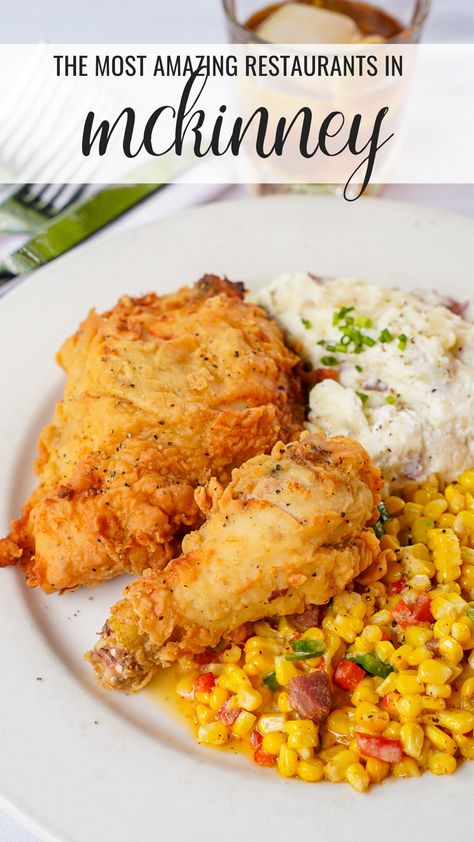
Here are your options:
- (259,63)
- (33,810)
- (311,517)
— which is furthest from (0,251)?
(33,810)

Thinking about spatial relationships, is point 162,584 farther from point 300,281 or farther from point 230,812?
point 300,281

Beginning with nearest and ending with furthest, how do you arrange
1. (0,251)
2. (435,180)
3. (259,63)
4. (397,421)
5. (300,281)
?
(397,421)
(300,281)
(259,63)
(0,251)
(435,180)

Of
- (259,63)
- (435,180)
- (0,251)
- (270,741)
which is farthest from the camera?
(435,180)

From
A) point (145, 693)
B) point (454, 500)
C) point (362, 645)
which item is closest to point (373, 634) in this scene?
point (362, 645)

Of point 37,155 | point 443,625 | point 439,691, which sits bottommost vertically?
point 439,691

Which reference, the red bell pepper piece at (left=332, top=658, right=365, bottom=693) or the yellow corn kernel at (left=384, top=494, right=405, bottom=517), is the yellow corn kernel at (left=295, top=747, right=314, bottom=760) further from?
the yellow corn kernel at (left=384, top=494, right=405, bottom=517)

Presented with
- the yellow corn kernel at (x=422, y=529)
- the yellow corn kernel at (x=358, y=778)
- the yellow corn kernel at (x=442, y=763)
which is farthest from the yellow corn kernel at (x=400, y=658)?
the yellow corn kernel at (x=422, y=529)

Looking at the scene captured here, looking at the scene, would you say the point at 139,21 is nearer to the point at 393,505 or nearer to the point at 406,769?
the point at 393,505
